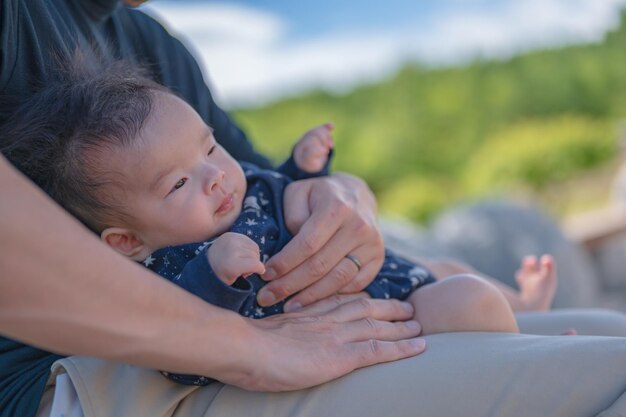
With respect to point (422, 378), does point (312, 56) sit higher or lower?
lower

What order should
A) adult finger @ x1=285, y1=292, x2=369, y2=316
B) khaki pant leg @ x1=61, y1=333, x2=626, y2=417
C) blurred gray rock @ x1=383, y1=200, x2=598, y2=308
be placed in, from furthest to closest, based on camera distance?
1. blurred gray rock @ x1=383, y1=200, x2=598, y2=308
2. adult finger @ x1=285, y1=292, x2=369, y2=316
3. khaki pant leg @ x1=61, y1=333, x2=626, y2=417

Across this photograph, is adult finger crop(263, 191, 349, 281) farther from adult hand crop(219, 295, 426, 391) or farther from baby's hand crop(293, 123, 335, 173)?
baby's hand crop(293, 123, 335, 173)

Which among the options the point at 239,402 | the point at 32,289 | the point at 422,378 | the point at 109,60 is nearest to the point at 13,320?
the point at 32,289

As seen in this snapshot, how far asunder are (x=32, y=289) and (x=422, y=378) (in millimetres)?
565

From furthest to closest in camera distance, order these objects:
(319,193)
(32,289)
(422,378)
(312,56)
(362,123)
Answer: (312,56) < (362,123) < (319,193) < (422,378) < (32,289)

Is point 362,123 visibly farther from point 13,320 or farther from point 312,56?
point 13,320

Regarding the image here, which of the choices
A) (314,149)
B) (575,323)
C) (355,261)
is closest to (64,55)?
(314,149)

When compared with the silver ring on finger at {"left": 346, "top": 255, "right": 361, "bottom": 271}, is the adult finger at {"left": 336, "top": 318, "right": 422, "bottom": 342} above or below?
below

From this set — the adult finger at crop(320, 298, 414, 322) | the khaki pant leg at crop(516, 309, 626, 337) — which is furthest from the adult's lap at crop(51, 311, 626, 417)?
the khaki pant leg at crop(516, 309, 626, 337)

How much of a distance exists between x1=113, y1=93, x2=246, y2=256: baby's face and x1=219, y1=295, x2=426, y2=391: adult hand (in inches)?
8.7

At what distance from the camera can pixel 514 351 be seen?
117cm

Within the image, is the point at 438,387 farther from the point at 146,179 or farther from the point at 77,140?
the point at 77,140

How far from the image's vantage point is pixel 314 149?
1629 millimetres

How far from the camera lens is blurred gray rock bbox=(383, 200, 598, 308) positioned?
3.59 metres
